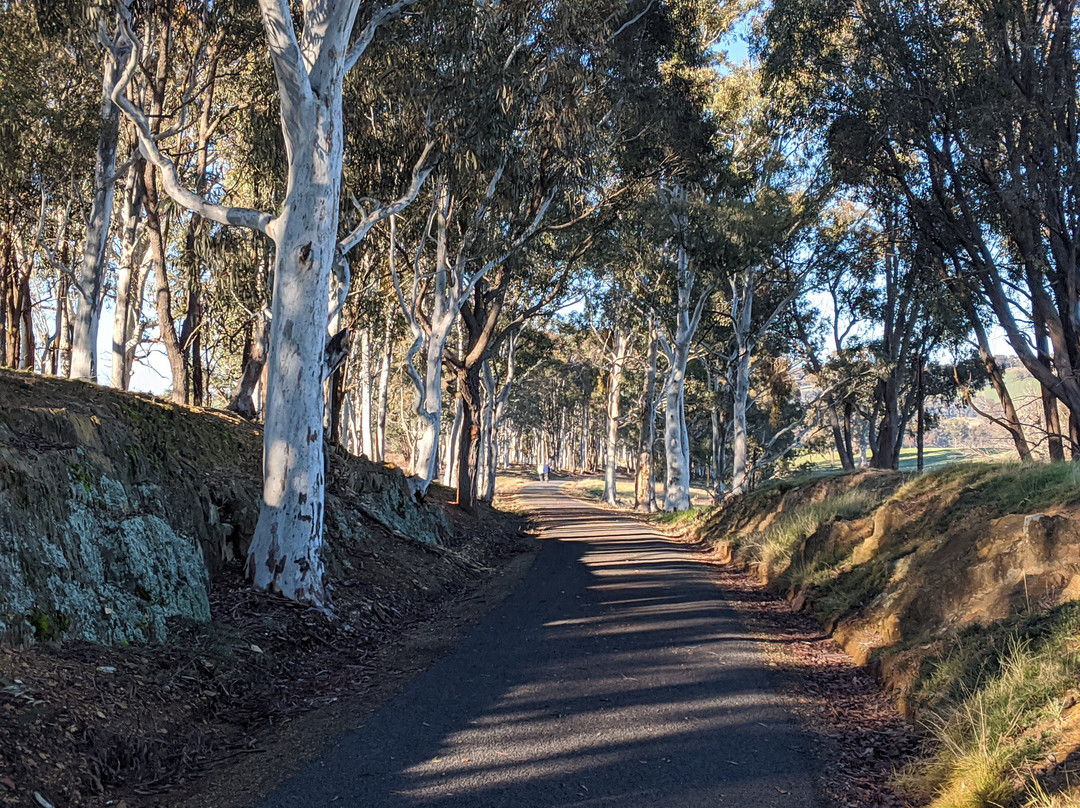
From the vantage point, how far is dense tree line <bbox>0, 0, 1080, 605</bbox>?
811cm

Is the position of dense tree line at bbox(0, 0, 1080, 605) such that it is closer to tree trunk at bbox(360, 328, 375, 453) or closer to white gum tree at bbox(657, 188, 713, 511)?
white gum tree at bbox(657, 188, 713, 511)

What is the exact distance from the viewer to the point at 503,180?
15531 millimetres

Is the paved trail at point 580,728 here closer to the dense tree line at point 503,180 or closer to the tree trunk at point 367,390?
the dense tree line at point 503,180

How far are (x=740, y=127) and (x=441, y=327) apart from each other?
12.9 meters

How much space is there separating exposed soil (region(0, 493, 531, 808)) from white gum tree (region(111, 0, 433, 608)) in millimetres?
511

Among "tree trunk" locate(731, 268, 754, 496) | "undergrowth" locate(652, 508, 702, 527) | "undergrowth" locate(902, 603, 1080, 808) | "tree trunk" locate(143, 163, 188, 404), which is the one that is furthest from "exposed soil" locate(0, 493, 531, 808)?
"tree trunk" locate(731, 268, 754, 496)

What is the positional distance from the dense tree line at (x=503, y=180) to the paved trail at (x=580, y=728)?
2.62m

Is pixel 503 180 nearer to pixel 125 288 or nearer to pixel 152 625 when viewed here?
pixel 125 288

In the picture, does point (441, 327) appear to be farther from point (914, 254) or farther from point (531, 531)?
point (914, 254)

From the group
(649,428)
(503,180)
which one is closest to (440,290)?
(503,180)

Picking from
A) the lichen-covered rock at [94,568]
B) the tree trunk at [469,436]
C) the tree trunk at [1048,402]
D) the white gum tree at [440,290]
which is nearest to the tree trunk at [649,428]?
the tree trunk at [469,436]

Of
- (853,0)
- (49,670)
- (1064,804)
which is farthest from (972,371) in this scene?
(49,670)

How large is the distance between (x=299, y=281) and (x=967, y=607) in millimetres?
6642

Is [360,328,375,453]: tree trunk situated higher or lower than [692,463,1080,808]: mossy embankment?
higher
